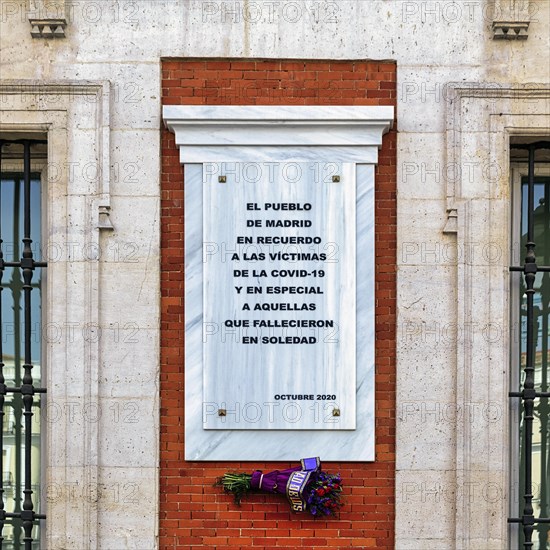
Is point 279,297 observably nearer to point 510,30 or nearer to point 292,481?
point 292,481

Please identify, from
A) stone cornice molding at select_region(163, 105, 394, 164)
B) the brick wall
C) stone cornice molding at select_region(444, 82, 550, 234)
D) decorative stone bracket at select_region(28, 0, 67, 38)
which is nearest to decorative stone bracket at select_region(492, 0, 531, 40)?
stone cornice molding at select_region(444, 82, 550, 234)

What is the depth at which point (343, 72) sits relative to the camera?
875cm

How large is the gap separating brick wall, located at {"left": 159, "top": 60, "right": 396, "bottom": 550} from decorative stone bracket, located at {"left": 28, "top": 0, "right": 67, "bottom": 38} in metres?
0.91

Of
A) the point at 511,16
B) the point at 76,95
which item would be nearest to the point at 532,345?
the point at 511,16

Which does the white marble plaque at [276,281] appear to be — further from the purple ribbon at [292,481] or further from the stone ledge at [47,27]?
the stone ledge at [47,27]

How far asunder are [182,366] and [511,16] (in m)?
3.88

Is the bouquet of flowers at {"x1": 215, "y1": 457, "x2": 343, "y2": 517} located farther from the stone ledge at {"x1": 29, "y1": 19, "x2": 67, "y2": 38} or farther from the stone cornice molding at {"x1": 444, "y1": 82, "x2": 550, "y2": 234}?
the stone ledge at {"x1": 29, "y1": 19, "x2": 67, "y2": 38}

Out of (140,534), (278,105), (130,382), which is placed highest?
(278,105)

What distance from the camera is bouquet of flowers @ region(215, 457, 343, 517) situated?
8367mm

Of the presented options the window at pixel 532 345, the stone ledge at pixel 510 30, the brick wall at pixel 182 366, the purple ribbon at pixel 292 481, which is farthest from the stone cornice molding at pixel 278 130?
the purple ribbon at pixel 292 481

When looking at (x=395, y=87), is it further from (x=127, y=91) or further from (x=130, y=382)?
(x=130, y=382)

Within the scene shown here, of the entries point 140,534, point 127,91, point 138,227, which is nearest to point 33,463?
point 140,534

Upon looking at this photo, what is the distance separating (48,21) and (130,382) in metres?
2.99

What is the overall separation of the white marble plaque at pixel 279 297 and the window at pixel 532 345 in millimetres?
1473
